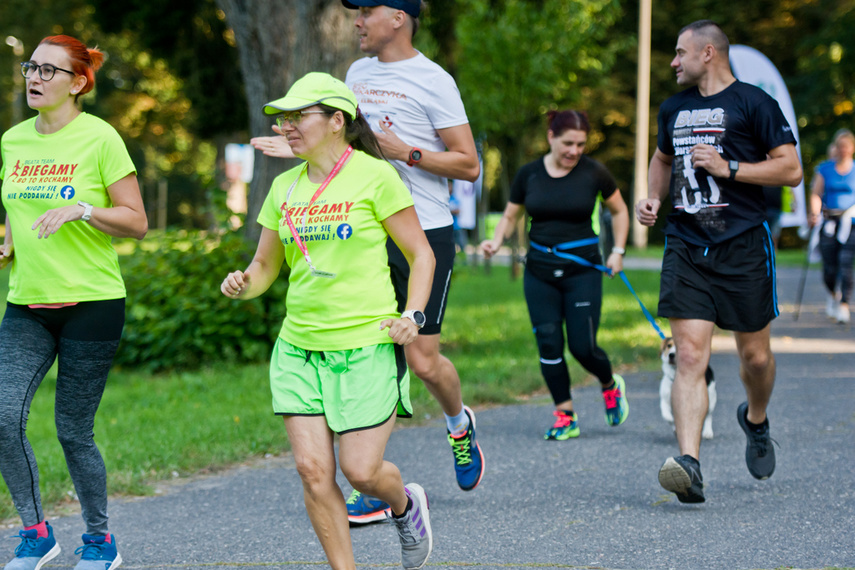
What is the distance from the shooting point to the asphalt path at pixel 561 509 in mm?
4035

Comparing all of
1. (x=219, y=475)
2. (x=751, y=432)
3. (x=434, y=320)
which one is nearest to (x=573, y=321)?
(x=751, y=432)

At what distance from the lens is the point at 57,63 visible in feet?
12.3

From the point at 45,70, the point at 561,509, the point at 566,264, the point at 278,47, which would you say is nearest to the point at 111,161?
the point at 45,70

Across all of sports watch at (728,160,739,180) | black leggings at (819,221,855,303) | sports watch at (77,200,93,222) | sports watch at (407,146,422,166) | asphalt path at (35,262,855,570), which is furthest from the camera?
black leggings at (819,221,855,303)

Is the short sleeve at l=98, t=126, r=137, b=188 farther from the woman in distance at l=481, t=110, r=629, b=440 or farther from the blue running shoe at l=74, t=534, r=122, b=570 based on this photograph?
the woman in distance at l=481, t=110, r=629, b=440

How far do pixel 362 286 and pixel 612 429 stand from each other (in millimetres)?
3756

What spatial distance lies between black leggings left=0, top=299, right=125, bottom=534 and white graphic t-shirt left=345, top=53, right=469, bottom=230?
5.02 feet

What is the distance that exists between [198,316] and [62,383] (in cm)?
540

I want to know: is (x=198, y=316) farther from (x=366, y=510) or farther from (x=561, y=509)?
(x=561, y=509)

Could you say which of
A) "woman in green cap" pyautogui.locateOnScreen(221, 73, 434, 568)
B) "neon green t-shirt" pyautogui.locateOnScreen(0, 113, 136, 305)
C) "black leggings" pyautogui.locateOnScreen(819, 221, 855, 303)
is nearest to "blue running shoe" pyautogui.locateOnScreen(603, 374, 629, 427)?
"woman in green cap" pyautogui.locateOnScreen(221, 73, 434, 568)

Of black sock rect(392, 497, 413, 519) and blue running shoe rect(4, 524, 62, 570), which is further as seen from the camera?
blue running shoe rect(4, 524, 62, 570)

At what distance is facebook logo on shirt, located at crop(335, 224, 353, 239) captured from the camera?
11.0 ft

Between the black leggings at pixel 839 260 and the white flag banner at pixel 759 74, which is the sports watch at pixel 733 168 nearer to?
the black leggings at pixel 839 260

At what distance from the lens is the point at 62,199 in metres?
3.67
